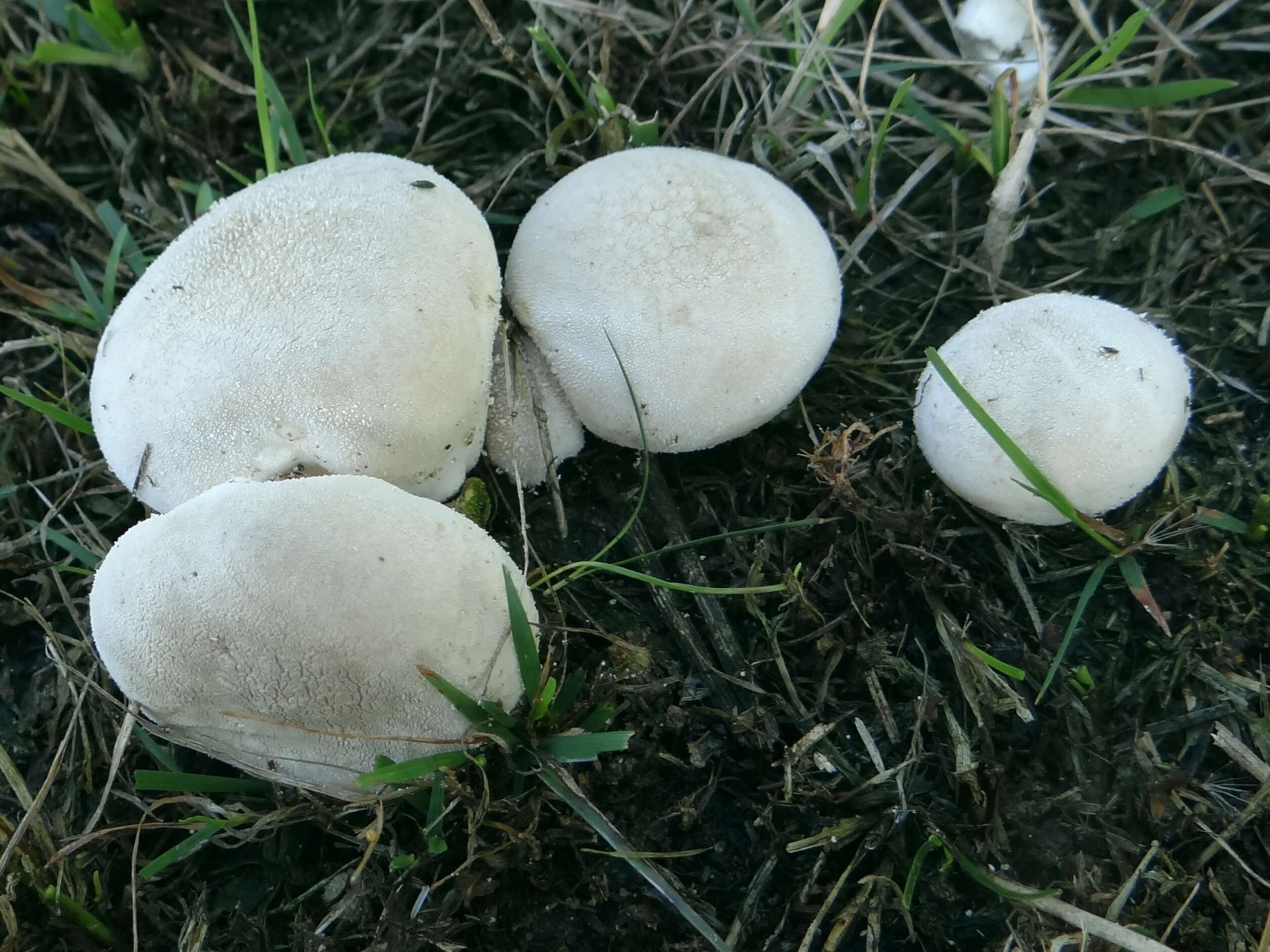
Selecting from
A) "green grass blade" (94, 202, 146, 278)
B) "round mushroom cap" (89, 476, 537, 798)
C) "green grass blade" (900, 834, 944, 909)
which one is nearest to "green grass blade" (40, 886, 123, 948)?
"round mushroom cap" (89, 476, 537, 798)

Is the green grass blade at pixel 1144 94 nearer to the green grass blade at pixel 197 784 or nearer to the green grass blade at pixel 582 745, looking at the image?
the green grass blade at pixel 582 745

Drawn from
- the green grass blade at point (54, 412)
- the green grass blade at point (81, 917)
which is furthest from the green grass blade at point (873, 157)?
the green grass blade at point (81, 917)

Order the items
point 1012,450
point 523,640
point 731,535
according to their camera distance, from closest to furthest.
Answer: point 523,640 → point 1012,450 → point 731,535

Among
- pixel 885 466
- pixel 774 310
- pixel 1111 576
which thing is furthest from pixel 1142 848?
pixel 774 310

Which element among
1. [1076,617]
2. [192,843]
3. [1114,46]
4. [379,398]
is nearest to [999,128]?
[1114,46]

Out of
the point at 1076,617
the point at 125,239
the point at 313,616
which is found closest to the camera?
the point at 313,616

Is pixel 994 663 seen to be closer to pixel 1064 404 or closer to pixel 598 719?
pixel 1064 404

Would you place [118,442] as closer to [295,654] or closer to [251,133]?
[295,654]
